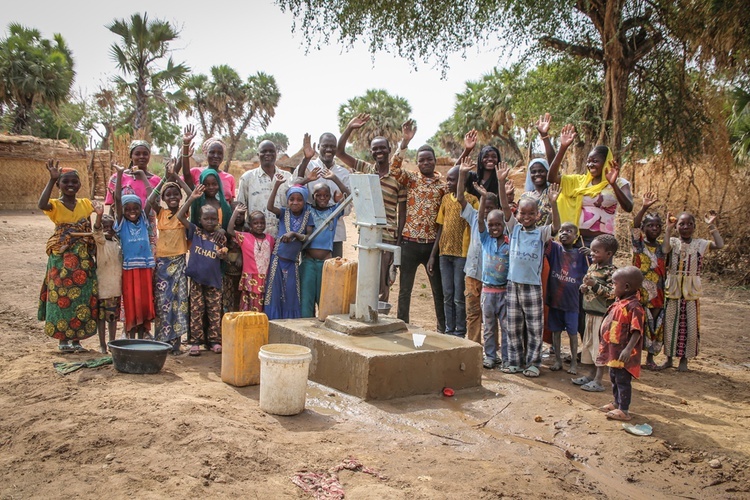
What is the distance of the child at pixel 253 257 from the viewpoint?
5418mm

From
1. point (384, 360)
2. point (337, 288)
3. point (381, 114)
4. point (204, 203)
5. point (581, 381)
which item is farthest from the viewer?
point (381, 114)

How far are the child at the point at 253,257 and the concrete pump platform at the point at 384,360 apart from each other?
66 cm

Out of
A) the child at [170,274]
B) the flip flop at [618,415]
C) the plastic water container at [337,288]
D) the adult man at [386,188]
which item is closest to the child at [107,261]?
the child at [170,274]

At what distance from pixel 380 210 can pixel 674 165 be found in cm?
745

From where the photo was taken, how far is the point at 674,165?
10172 mm

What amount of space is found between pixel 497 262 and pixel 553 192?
0.73 metres

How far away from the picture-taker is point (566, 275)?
5.11 meters

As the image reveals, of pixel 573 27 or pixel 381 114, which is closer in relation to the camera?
pixel 573 27

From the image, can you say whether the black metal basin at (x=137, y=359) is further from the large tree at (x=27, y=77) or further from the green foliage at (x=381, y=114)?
the green foliage at (x=381, y=114)

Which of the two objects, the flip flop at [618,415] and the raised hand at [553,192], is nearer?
the flip flop at [618,415]

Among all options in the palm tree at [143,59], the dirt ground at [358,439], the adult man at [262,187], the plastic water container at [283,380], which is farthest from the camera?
the palm tree at [143,59]

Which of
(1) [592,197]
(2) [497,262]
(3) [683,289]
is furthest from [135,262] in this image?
(3) [683,289]

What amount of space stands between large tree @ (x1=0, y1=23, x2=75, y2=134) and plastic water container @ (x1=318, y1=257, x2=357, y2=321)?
76.1ft

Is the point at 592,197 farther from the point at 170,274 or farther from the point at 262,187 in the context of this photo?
the point at 170,274
